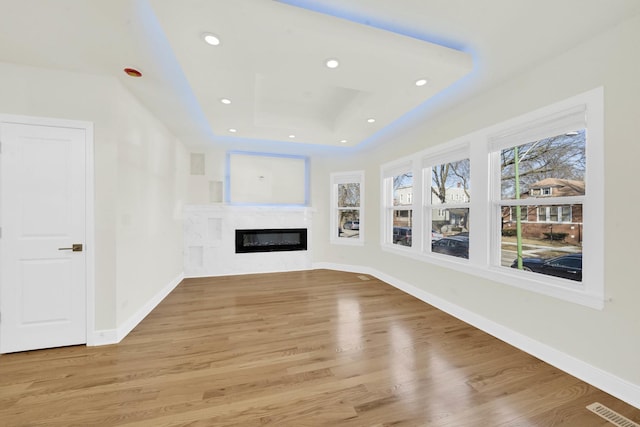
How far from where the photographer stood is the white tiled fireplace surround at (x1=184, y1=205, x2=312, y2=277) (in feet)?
15.6

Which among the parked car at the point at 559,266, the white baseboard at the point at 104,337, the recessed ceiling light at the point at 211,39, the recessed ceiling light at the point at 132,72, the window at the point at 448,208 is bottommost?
the white baseboard at the point at 104,337

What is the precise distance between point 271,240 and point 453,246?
3587 millimetres

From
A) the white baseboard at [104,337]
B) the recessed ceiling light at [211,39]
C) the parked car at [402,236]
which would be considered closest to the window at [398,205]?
the parked car at [402,236]

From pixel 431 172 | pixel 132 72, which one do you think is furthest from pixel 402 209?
pixel 132 72

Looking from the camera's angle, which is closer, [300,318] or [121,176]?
[121,176]

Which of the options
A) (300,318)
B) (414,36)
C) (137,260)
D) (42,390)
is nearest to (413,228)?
(300,318)

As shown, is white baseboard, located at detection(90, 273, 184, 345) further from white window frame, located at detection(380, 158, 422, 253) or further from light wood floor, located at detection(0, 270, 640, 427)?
white window frame, located at detection(380, 158, 422, 253)

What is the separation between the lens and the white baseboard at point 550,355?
1621mm

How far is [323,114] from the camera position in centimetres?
373

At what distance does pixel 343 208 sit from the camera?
537 centimetres

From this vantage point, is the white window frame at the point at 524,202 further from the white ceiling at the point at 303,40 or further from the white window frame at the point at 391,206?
the white ceiling at the point at 303,40

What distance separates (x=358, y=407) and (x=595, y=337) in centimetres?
188

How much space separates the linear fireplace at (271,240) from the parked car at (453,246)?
290 cm

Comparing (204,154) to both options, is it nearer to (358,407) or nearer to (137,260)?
(137,260)
